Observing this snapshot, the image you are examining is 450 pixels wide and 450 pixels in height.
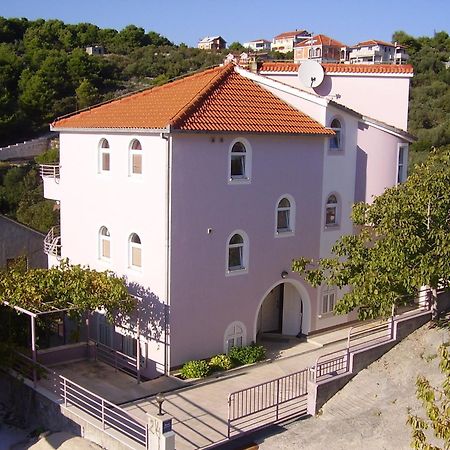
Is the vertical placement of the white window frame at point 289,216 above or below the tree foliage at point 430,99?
below

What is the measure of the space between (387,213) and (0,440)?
1178cm

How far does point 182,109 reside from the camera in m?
17.9

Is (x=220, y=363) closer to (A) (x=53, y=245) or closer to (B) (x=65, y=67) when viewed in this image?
(A) (x=53, y=245)

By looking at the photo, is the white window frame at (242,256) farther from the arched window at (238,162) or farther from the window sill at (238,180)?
the arched window at (238,162)

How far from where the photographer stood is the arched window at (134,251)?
18.8 metres

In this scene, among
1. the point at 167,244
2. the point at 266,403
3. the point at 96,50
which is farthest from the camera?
the point at 96,50

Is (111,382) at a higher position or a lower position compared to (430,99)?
lower

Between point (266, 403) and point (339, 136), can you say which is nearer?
point (266, 403)

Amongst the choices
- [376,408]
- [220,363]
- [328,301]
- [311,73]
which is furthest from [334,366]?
[311,73]

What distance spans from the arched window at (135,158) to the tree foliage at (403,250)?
643 centimetres

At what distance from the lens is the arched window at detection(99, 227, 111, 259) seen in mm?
20156

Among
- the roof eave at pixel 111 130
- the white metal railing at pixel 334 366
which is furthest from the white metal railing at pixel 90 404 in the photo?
the roof eave at pixel 111 130

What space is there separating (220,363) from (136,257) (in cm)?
413

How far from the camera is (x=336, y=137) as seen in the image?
21.8 metres
